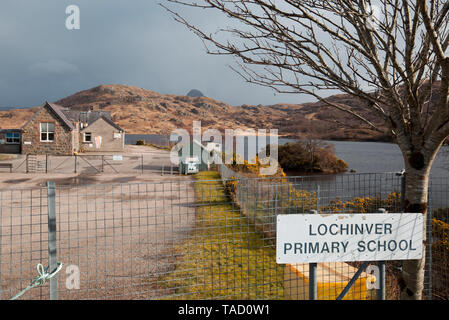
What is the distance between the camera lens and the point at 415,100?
312 centimetres

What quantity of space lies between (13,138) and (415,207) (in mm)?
40005

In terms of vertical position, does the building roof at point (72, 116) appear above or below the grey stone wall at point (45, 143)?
above

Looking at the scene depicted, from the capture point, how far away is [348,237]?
3.14 m

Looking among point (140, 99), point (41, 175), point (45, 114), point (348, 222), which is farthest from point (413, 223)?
point (140, 99)

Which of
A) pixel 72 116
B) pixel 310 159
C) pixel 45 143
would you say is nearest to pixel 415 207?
→ pixel 310 159

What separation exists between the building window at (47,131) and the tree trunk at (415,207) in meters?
36.3

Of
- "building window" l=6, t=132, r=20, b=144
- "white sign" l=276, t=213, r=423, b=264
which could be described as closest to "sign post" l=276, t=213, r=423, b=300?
"white sign" l=276, t=213, r=423, b=264

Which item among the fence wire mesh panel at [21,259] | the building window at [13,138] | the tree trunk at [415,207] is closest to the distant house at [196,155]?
the fence wire mesh panel at [21,259]

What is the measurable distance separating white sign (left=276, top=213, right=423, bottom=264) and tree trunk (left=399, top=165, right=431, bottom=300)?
0.14 meters

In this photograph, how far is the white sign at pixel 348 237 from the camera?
10.1ft

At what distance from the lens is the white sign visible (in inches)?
121

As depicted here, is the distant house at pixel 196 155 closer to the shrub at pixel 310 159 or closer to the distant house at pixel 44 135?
the shrub at pixel 310 159

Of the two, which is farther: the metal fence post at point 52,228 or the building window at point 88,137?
the building window at point 88,137
